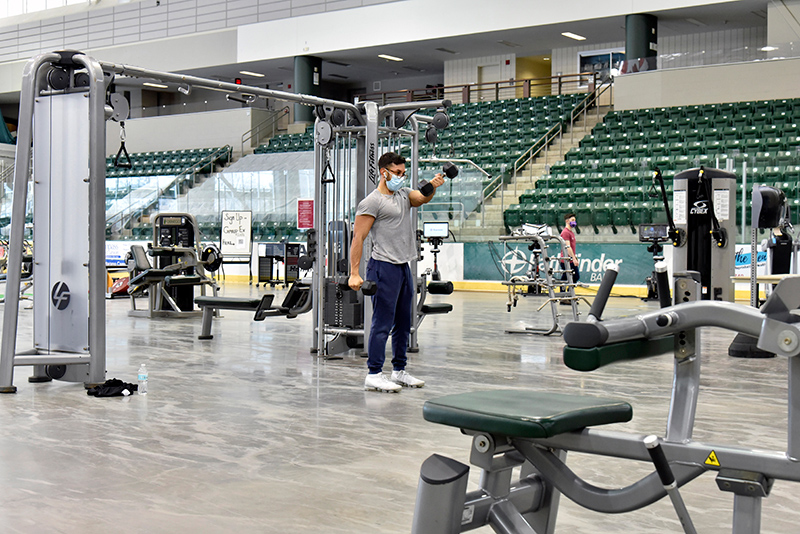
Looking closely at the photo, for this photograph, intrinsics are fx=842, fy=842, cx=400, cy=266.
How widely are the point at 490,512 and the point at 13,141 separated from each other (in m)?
31.1

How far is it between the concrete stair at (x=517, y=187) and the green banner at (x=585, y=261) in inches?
13.5

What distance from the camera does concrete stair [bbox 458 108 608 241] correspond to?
16266mm

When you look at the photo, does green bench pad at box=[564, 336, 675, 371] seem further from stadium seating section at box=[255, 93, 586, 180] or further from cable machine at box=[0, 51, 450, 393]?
stadium seating section at box=[255, 93, 586, 180]

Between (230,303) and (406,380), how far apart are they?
10.2ft

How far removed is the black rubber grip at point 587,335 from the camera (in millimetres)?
1724

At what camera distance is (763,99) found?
696 inches

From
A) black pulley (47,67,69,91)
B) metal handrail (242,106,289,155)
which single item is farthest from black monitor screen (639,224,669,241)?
metal handrail (242,106,289,155)

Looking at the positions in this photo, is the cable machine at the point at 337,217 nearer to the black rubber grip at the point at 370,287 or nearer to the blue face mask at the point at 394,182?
the blue face mask at the point at 394,182

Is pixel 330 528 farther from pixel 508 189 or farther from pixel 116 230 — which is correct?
pixel 116 230

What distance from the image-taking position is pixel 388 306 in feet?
17.0

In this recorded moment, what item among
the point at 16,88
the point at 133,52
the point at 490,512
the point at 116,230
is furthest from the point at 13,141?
the point at 490,512

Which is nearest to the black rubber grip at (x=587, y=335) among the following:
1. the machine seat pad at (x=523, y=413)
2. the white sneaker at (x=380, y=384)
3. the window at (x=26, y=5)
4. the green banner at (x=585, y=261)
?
the machine seat pad at (x=523, y=413)

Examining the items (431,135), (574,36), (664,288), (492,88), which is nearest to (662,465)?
(664,288)

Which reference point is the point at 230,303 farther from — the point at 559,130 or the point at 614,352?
the point at 559,130
